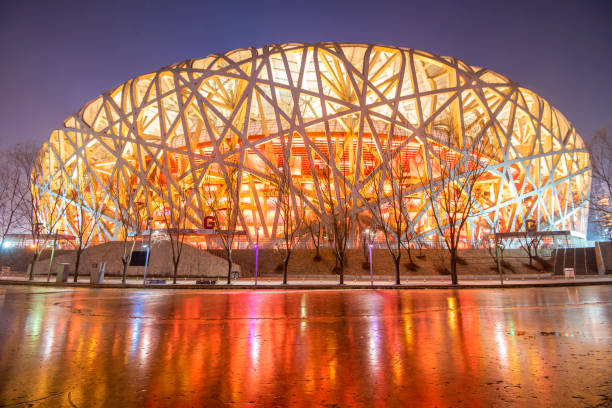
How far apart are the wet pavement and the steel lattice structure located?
24763 mm

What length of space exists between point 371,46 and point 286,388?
37.0 metres

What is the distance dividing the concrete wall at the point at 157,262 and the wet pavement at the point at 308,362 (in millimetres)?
18912

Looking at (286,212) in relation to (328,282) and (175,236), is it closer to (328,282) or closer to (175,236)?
(328,282)

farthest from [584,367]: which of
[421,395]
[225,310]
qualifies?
[225,310]

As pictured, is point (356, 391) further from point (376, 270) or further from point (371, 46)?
point (371, 46)

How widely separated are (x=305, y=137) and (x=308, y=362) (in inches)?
1179

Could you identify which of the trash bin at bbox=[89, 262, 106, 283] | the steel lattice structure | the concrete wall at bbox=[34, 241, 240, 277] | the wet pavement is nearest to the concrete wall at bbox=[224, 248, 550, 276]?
the concrete wall at bbox=[34, 241, 240, 277]

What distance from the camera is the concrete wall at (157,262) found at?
25766 millimetres

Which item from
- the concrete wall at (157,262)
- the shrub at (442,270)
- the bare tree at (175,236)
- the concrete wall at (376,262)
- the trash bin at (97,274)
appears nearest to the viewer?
the trash bin at (97,274)

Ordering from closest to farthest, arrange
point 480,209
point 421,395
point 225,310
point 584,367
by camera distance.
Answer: point 421,395 < point 584,367 < point 225,310 < point 480,209

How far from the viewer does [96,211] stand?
3869 centimetres

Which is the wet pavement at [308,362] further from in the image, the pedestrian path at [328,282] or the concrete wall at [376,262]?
the concrete wall at [376,262]

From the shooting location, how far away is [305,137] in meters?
32.8

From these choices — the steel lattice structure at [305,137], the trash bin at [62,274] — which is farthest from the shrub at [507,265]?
the trash bin at [62,274]
